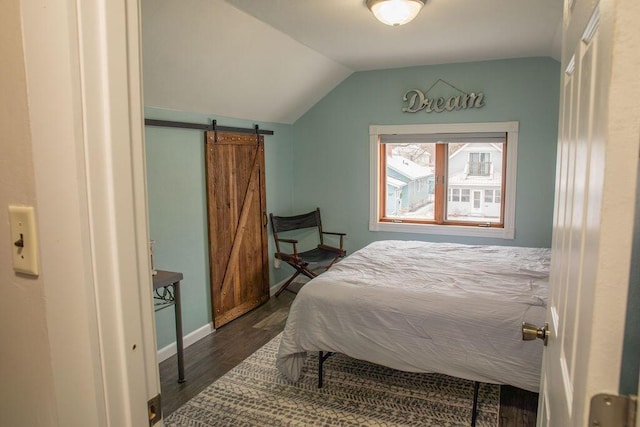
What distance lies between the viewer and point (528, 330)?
112 cm

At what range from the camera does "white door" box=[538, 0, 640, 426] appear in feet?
1.59

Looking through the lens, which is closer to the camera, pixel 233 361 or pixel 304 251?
pixel 233 361

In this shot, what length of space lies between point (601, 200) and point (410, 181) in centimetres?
450

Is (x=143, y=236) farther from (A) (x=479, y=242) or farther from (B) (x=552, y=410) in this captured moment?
(A) (x=479, y=242)

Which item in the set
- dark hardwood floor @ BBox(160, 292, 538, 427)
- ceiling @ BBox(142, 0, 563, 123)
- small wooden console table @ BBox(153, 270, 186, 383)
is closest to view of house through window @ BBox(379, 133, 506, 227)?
ceiling @ BBox(142, 0, 563, 123)

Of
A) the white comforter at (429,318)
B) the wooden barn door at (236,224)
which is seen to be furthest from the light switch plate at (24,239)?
the wooden barn door at (236,224)

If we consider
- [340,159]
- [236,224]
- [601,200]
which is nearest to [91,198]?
[601,200]

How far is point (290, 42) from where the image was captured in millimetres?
3527

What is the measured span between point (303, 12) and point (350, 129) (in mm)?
2098

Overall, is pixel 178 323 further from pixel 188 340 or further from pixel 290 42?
pixel 290 42

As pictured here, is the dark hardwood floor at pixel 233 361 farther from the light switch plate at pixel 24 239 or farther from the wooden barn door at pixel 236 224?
the light switch plate at pixel 24 239

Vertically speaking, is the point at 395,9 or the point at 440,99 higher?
the point at 395,9

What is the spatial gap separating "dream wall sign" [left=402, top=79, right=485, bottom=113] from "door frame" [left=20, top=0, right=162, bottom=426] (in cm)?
406

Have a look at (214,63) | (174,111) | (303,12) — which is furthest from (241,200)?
(303,12)
